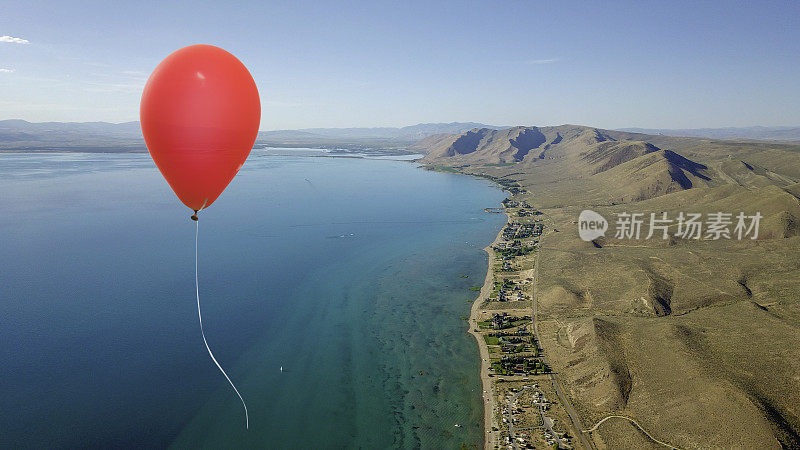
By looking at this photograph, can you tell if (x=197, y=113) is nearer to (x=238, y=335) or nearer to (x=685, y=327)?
(x=238, y=335)

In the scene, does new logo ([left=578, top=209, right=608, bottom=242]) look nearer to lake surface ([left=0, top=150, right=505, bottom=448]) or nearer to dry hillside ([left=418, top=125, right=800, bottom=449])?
dry hillside ([left=418, top=125, right=800, bottom=449])

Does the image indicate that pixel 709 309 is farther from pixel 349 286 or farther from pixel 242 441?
pixel 242 441

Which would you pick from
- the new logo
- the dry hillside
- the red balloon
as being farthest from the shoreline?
the red balloon

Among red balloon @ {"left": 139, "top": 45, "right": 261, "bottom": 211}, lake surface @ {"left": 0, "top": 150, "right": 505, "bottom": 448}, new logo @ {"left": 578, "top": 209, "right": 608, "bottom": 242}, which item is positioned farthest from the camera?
new logo @ {"left": 578, "top": 209, "right": 608, "bottom": 242}

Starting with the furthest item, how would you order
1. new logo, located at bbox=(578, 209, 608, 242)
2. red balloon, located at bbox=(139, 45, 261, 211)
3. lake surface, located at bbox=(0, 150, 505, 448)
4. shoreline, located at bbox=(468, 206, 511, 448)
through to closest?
1. new logo, located at bbox=(578, 209, 608, 242)
2. lake surface, located at bbox=(0, 150, 505, 448)
3. shoreline, located at bbox=(468, 206, 511, 448)
4. red balloon, located at bbox=(139, 45, 261, 211)

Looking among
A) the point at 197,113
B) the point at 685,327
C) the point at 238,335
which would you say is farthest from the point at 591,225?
the point at 197,113
